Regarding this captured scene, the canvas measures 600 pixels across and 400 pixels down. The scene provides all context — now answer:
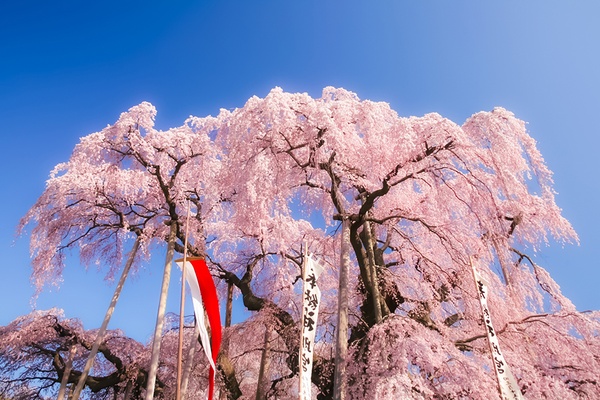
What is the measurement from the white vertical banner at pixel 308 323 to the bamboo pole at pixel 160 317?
423 centimetres

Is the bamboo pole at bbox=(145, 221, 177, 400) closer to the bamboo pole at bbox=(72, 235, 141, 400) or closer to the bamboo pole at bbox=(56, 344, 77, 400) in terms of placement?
the bamboo pole at bbox=(72, 235, 141, 400)

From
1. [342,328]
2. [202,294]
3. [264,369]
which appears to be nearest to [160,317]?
[202,294]

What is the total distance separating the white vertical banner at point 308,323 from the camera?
6717 millimetres

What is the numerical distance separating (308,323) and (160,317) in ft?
14.6

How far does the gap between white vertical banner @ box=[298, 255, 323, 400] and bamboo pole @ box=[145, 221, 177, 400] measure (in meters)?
4.23

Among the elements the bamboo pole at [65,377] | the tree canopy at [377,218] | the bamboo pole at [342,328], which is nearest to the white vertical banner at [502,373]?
the tree canopy at [377,218]

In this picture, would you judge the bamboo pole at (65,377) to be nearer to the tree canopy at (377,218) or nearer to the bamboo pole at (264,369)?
the tree canopy at (377,218)

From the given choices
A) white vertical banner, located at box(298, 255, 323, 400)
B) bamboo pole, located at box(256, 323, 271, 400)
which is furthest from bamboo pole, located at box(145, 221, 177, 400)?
white vertical banner, located at box(298, 255, 323, 400)

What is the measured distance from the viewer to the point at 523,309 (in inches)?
414

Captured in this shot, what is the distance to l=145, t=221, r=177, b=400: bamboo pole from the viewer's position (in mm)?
9273

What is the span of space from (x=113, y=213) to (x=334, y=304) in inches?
300

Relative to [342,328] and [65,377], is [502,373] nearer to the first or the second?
[342,328]

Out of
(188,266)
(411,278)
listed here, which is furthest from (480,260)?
(188,266)

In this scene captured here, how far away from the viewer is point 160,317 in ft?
32.3
